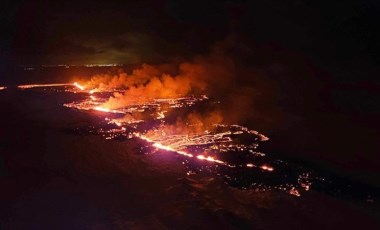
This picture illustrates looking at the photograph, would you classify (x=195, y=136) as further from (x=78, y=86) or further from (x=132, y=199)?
(x=78, y=86)

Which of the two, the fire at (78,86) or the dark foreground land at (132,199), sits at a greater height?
the fire at (78,86)

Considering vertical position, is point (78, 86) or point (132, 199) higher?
point (78, 86)

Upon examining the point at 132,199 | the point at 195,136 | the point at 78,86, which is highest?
the point at 78,86

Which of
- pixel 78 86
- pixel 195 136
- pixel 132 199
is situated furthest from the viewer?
pixel 78 86

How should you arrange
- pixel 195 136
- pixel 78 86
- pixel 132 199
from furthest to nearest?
1. pixel 78 86
2. pixel 195 136
3. pixel 132 199

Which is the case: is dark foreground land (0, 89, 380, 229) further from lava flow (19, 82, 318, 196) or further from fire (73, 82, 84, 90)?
fire (73, 82, 84, 90)

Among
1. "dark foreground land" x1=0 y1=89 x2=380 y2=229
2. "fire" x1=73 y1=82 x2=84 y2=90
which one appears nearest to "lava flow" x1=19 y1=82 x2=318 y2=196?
"dark foreground land" x1=0 y1=89 x2=380 y2=229

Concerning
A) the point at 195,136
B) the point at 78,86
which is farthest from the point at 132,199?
the point at 78,86

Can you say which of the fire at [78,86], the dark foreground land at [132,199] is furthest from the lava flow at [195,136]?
the fire at [78,86]

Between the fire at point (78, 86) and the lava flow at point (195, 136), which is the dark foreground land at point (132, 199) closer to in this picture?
the lava flow at point (195, 136)
